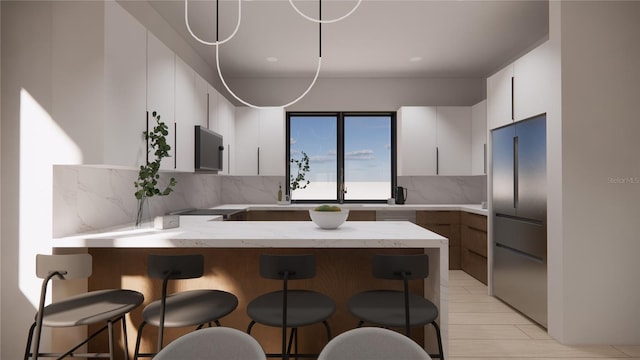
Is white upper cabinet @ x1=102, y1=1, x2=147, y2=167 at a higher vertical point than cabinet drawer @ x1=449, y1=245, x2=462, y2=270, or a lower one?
higher

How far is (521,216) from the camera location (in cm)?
310

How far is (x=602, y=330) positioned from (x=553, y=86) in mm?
1813

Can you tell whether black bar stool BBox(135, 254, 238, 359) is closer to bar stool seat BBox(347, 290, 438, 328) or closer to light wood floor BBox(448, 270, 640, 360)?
bar stool seat BBox(347, 290, 438, 328)

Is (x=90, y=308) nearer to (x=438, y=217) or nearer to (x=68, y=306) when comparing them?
(x=68, y=306)

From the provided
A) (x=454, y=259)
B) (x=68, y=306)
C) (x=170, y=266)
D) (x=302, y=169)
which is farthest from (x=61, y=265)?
(x=454, y=259)

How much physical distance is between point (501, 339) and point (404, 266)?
161 centimetres

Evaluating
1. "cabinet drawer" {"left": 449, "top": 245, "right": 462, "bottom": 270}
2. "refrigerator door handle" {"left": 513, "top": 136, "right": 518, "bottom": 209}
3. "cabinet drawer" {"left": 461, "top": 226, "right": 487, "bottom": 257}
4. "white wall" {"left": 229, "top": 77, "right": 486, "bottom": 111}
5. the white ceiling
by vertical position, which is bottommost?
"cabinet drawer" {"left": 449, "top": 245, "right": 462, "bottom": 270}

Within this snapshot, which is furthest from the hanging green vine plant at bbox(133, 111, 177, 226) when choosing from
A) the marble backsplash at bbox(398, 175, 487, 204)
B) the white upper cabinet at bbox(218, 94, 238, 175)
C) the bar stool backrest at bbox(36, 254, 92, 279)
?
the marble backsplash at bbox(398, 175, 487, 204)

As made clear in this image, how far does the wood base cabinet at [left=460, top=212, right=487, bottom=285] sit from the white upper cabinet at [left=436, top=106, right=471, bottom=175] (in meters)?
0.73

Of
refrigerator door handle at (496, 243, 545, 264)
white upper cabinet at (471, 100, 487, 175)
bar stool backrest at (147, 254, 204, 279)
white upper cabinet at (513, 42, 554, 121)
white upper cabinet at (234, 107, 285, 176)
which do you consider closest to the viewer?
bar stool backrest at (147, 254, 204, 279)

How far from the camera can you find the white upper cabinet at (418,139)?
193 inches

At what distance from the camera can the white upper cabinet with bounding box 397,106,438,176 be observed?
490 cm

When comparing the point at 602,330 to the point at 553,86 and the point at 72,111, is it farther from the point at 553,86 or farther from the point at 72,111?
the point at 72,111

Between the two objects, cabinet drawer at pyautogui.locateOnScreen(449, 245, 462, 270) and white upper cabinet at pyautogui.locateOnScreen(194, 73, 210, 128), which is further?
cabinet drawer at pyautogui.locateOnScreen(449, 245, 462, 270)
